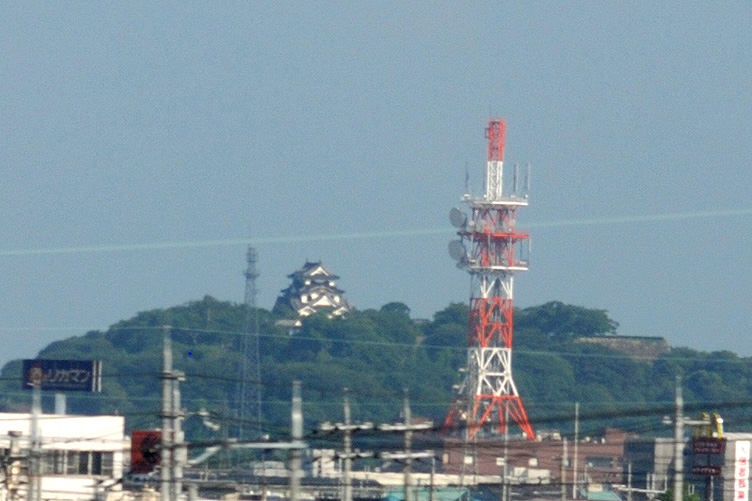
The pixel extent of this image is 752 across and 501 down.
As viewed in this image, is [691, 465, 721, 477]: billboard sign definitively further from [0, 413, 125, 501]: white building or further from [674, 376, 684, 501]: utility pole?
[674, 376, 684, 501]: utility pole

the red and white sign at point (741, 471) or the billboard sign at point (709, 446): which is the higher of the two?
the billboard sign at point (709, 446)

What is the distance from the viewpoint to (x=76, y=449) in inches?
1887

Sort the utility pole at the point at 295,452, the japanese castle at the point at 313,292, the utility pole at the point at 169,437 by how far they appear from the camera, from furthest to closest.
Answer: the japanese castle at the point at 313,292 → the utility pole at the point at 169,437 → the utility pole at the point at 295,452

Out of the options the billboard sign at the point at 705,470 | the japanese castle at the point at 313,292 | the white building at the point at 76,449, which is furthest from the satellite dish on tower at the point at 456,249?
the japanese castle at the point at 313,292

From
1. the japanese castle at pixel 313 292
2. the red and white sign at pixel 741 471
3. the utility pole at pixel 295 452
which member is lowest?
the red and white sign at pixel 741 471

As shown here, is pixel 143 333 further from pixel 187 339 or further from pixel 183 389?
pixel 183 389

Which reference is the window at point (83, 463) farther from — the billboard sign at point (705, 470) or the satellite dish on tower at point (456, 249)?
the satellite dish on tower at point (456, 249)

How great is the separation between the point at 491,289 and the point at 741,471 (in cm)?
2625

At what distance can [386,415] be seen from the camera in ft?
309

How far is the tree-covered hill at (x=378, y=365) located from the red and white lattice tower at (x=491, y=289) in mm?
6051

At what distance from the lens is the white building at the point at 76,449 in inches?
1818

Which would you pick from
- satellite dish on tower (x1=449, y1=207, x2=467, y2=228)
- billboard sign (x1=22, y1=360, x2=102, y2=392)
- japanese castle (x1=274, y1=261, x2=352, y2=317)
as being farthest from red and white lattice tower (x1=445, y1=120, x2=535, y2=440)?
japanese castle (x1=274, y1=261, x2=352, y2=317)

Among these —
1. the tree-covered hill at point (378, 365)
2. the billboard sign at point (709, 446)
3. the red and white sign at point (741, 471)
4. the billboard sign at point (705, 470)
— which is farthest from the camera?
the tree-covered hill at point (378, 365)

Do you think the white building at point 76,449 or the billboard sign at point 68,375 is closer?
the white building at point 76,449
